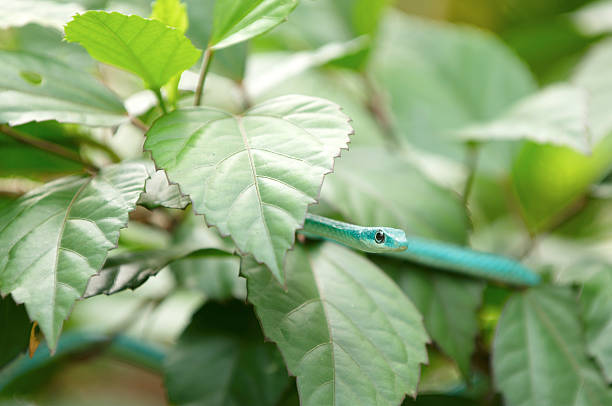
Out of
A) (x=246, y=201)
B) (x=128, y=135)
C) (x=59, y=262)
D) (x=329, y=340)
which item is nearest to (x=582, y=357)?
(x=329, y=340)

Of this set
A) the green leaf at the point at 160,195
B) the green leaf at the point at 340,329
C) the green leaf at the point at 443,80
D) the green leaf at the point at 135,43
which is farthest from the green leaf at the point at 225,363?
the green leaf at the point at 443,80

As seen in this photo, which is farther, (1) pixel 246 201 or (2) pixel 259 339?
(2) pixel 259 339

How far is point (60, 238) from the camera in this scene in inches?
19.0

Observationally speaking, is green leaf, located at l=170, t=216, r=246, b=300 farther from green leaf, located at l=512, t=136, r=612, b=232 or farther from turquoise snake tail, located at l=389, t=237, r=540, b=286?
green leaf, located at l=512, t=136, r=612, b=232

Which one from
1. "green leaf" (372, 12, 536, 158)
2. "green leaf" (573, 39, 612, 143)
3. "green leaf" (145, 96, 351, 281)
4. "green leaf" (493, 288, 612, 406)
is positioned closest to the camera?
"green leaf" (145, 96, 351, 281)

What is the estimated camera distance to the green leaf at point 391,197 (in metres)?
0.70

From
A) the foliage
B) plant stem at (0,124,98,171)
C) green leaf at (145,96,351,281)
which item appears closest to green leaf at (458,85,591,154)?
the foliage

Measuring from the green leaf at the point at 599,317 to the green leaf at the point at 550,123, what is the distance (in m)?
0.19

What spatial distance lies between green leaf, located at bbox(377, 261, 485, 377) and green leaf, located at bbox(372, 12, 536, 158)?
0.43m

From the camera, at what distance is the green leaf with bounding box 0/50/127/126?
54 centimetres

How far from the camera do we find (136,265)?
599 mm

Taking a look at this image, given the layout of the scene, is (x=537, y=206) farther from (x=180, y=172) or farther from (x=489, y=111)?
(x=180, y=172)

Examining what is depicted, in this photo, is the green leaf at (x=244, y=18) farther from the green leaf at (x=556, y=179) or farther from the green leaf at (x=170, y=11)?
the green leaf at (x=556, y=179)

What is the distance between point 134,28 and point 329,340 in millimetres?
371
